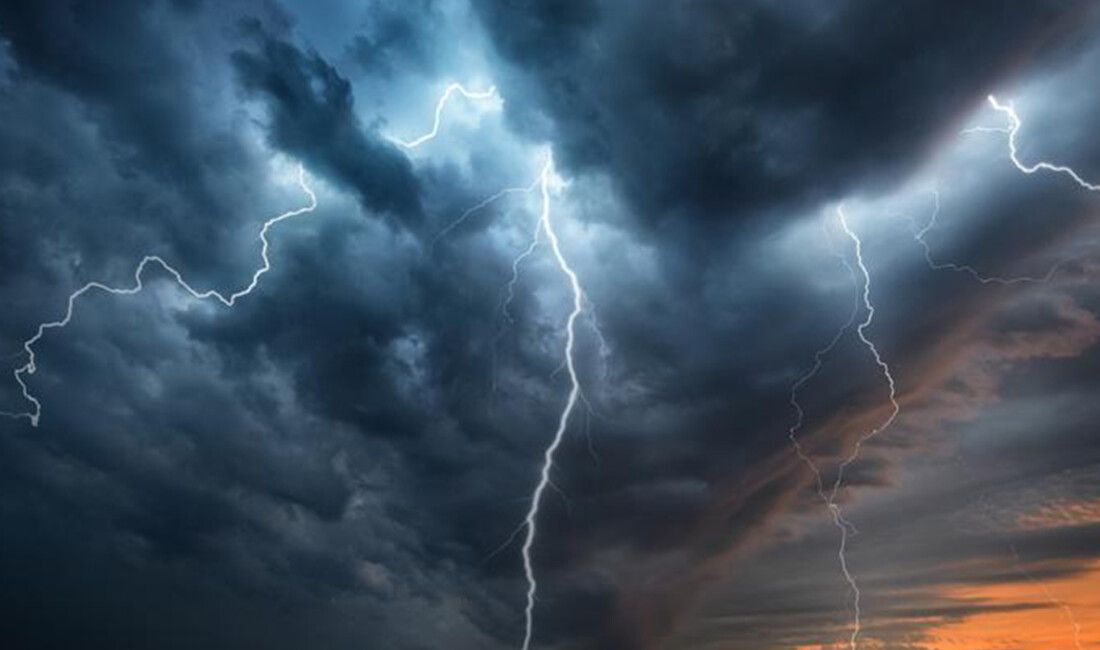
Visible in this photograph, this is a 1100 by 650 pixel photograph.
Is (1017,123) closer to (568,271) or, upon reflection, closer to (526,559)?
(568,271)

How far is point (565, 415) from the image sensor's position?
25.1m

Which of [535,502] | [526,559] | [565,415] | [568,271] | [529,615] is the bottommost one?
[529,615]

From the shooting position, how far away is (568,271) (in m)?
24.0

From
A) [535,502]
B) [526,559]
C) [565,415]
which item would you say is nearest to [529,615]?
[526,559]

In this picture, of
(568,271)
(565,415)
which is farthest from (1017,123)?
(565,415)

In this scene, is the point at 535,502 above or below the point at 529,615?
above

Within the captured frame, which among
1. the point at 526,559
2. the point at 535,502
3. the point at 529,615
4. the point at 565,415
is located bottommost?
the point at 529,615

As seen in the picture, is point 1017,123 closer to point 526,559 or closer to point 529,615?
point 526,559

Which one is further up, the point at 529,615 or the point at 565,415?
the point at 565,415

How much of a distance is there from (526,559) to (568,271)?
429 inches

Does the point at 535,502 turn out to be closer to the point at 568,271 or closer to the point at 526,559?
the point at 526,559

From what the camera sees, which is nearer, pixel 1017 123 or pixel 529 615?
pixel 1017 123

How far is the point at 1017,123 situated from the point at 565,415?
57.9 ft

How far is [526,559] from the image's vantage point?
78.4 feet
